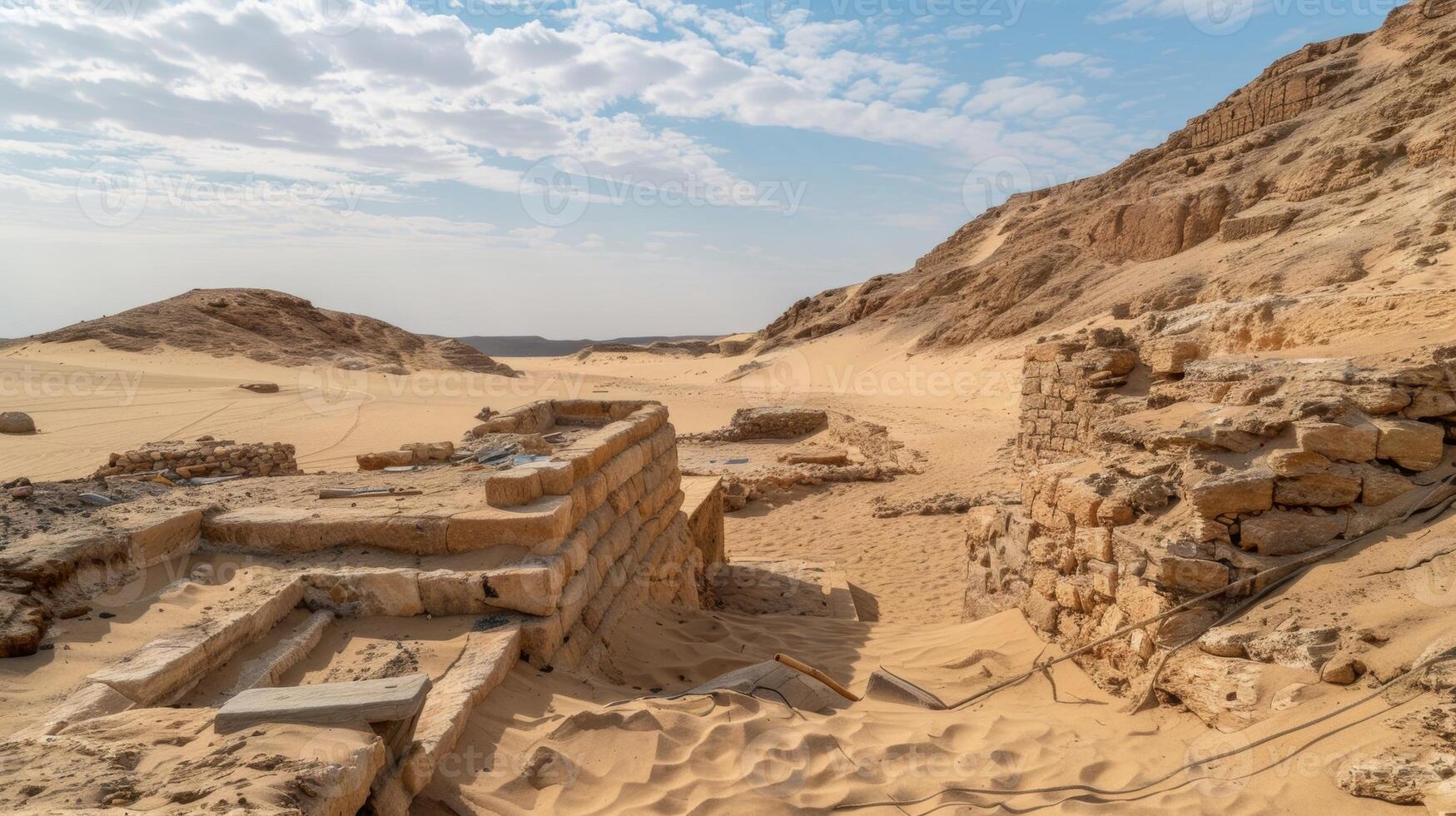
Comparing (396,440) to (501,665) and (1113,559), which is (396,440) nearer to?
(501,665)

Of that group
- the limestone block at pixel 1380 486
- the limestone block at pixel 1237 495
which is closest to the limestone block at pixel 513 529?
the limestone block at pixel 1237 495

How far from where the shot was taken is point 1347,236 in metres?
17.9

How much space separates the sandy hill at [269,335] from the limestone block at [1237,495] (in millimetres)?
27504

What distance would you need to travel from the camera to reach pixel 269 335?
91.9 ft

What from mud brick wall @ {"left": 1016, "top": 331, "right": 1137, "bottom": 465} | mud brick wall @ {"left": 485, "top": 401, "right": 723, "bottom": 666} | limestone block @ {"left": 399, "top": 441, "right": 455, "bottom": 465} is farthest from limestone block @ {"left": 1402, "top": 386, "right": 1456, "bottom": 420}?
limestone block @ {"left": 399, "top": 441, "right": 455, "bottom": 465}

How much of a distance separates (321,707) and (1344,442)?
471 centimetres

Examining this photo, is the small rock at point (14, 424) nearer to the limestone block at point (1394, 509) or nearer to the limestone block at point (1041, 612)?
the limestone block at point (1041, 612)

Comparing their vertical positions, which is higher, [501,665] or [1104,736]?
[501,665]

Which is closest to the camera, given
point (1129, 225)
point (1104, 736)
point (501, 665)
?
point (1104, 736)

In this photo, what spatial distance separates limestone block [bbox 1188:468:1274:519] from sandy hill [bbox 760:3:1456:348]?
10.8 meters

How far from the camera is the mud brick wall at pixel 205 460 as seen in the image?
8.33 meters

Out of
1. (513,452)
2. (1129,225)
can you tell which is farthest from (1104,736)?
(1129,225)

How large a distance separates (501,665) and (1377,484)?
4386mm

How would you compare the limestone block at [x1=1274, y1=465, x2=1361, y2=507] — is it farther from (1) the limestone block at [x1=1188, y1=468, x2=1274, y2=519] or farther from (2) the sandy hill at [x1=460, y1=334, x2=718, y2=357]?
(2) the sandy hill at [x1=460, y1=334, x2=718, y2=357]
